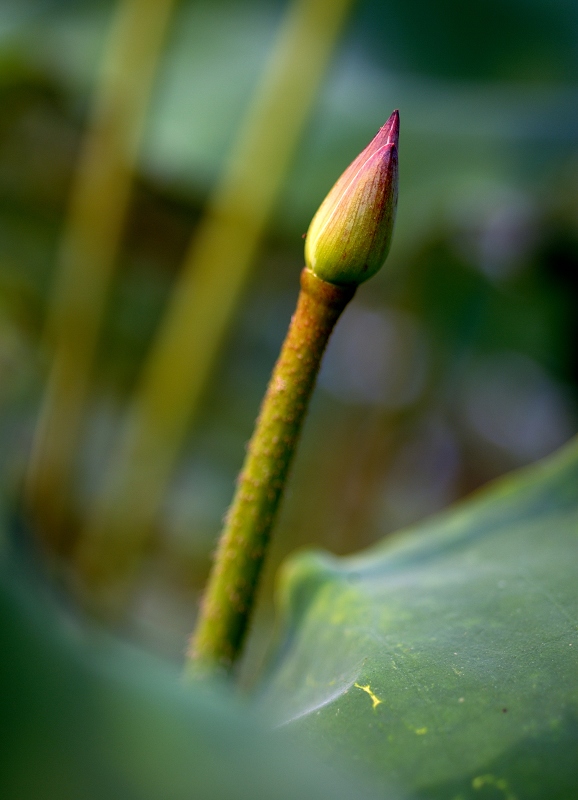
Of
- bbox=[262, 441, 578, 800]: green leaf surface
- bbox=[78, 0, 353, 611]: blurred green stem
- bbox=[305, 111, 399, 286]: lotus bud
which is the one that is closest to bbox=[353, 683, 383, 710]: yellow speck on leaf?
bbox=[262, 441, 578, 800]: green leaf surface

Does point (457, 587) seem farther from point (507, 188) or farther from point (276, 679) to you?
point (507, 188)

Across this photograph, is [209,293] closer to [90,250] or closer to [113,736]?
[90,250]

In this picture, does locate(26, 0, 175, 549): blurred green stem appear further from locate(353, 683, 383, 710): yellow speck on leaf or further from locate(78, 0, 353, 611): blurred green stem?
locate(353, 683, 383, 710): yellow speck on leaf

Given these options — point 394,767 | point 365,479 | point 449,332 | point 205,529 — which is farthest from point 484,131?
point 394,767

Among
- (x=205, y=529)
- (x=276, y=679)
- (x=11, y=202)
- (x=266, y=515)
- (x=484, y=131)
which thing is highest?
(x=484, y=131)

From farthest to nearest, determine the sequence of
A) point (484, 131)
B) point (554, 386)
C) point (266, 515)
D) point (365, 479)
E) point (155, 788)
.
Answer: point (554, 386), point (365, 479), point (484, 131), point (266, 515), point (155, 788)

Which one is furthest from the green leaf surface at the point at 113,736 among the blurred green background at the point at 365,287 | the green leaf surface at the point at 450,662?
the blurred green background at the point at 365,287
